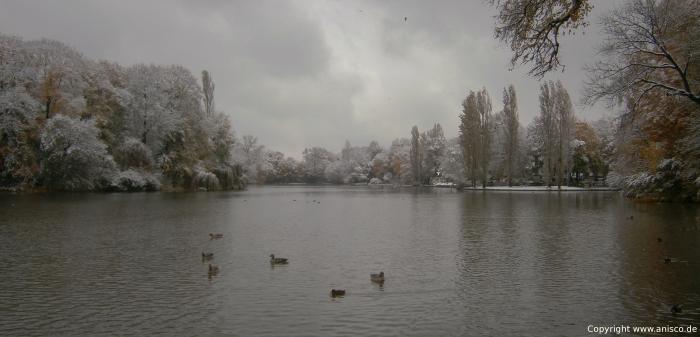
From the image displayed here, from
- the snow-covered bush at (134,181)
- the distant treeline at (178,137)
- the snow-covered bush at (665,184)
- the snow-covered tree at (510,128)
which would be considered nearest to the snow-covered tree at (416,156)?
the distant treeline at (178,137)

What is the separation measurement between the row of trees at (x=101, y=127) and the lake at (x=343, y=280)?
26944 mm

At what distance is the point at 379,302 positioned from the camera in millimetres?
9227

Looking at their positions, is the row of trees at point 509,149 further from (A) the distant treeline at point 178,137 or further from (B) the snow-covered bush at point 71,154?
(B) the snow-covered bush at point 71,154

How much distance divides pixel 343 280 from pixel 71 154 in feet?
131

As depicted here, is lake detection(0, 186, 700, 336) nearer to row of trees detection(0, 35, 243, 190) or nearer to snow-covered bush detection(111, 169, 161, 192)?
row of trees detection(0, 35, 243, 190)

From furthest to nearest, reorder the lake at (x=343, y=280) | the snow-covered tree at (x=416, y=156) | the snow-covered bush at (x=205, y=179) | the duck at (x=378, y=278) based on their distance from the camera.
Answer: the snow-covered tree at (x=416, y=156), the snow-covered bush at (x=205, y=179), the duck at (x=378, y=278), the lake at (x=343, y=280)

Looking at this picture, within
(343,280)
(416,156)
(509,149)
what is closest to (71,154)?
(343,280)

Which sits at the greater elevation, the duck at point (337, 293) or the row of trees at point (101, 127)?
the row of trees at point (101, 127)

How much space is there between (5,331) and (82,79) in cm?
4986

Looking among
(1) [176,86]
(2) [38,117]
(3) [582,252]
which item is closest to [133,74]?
(1) [176,86]

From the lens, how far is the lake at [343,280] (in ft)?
26.2

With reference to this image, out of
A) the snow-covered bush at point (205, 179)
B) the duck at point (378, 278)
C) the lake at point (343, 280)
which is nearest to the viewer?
the lake at point (343, 280)

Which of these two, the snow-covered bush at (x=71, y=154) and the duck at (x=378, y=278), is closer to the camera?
the duck at (x=378, y=278)

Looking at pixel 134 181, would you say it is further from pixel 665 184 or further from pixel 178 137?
pixel 665 184
